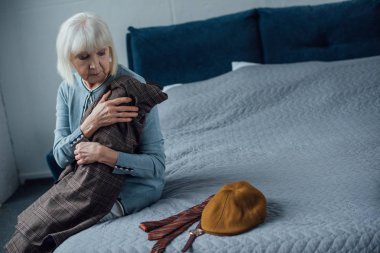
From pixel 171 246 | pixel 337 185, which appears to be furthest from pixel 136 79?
pixel 337 185

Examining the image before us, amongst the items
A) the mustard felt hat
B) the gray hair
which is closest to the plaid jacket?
the gray hair

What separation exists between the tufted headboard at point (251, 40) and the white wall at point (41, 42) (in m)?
0.22

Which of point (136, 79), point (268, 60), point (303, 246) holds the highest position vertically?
point (136, 79)

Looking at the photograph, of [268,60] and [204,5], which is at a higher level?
[204,5]

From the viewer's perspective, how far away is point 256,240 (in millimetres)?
1605

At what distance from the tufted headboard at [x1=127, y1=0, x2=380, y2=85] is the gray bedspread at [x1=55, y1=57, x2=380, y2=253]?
24cm

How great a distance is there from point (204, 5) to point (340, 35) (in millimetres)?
794

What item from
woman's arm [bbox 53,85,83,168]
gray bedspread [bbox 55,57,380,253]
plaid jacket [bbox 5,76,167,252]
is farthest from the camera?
woman's arm [bbox 53,85,83,168]

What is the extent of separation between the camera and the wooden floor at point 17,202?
2.96 metres

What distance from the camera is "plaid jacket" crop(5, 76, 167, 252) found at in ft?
5.94

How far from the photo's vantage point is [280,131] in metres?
2.52

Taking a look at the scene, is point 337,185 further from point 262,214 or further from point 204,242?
point 204,242

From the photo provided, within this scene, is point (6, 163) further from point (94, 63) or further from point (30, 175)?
point (94, 63)

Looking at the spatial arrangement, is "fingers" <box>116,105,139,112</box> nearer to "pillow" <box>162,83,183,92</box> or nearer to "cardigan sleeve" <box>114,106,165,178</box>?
"cardigan sleeve" <box>114,106,165,178</box>
